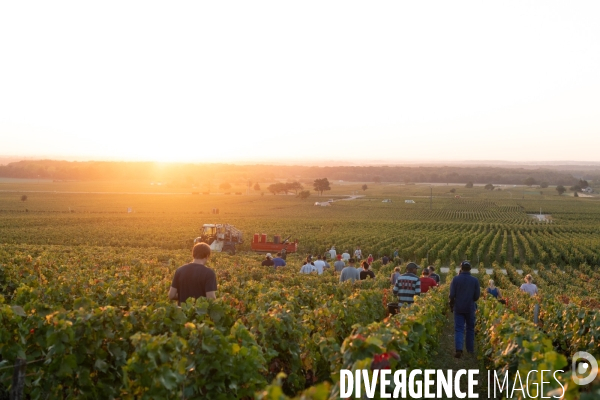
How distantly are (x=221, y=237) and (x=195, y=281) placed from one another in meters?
27.5

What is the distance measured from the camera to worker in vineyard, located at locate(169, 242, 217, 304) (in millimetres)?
7156

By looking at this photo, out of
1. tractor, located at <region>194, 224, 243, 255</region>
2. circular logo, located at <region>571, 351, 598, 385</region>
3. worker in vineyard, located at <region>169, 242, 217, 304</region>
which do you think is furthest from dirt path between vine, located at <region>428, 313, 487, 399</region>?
tractor, located at <region>194, 224, 243, 255</region>

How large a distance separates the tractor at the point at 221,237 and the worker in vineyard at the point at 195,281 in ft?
85.4

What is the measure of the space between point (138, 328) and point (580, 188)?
197995mm

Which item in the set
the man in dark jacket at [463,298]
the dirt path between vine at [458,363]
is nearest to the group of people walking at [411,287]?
the man in dark jacket at [463,298]

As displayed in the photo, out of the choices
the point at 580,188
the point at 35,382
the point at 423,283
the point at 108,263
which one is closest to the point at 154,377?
the point at 35,382

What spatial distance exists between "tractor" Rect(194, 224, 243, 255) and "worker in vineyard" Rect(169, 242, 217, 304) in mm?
26023

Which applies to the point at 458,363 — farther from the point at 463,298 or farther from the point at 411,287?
the point at 411,287

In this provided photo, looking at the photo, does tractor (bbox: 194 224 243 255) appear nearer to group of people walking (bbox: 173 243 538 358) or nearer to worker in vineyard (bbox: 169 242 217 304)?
group of people walking (bbox: 173 243 538 358)

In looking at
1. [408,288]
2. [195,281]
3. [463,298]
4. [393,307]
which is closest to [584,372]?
[463,298]

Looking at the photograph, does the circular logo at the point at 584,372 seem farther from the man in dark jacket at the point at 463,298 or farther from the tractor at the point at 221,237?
the tractor at the point at 221,237

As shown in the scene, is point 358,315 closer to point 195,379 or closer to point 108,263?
point 195,379

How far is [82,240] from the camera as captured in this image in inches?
1553

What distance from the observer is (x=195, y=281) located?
720 centimetres
